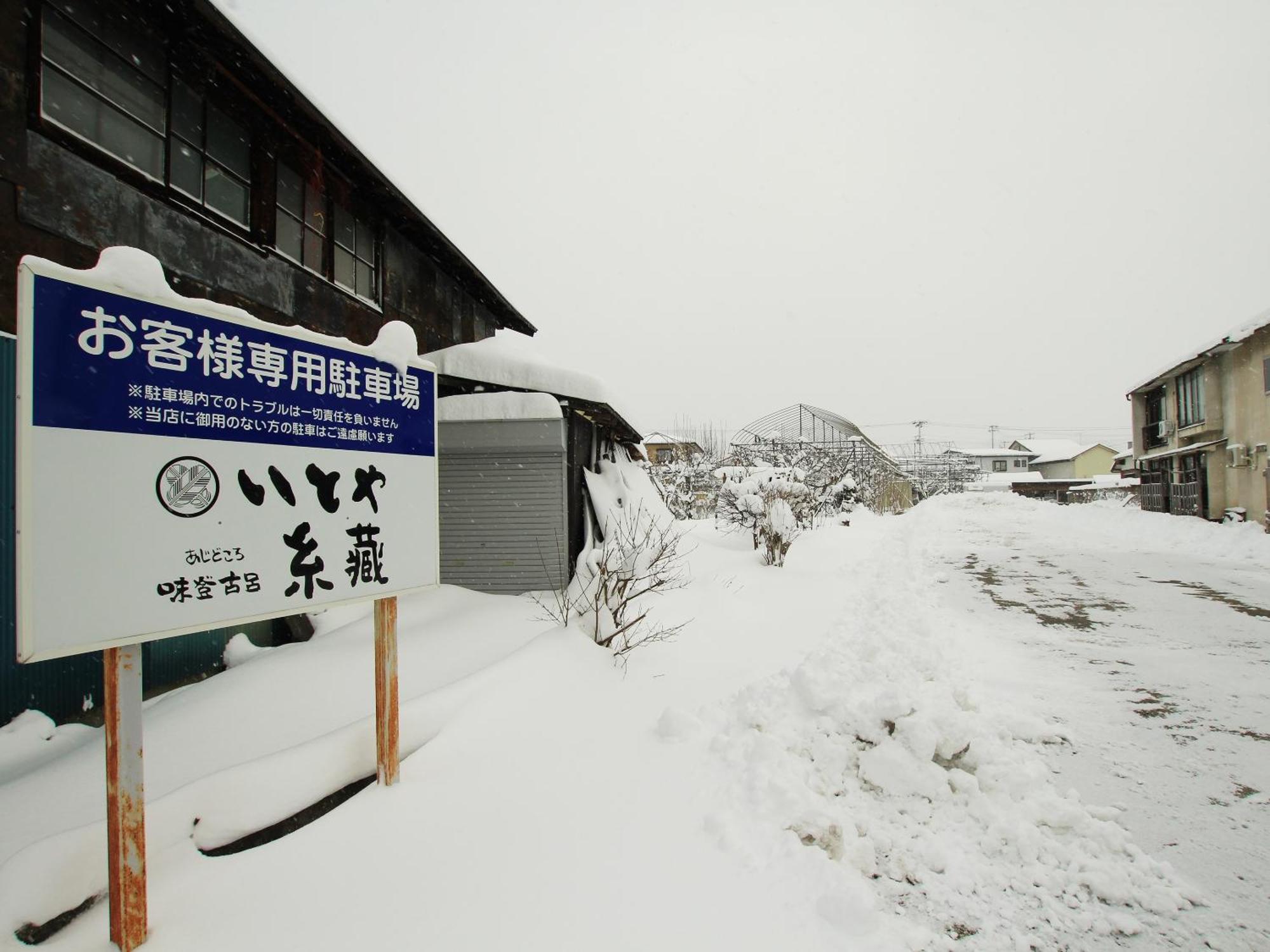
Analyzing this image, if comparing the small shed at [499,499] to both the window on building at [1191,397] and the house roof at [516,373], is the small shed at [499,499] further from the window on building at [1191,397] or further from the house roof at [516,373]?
the window on building at [1191,397]

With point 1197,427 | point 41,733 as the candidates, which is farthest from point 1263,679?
point 1197,427

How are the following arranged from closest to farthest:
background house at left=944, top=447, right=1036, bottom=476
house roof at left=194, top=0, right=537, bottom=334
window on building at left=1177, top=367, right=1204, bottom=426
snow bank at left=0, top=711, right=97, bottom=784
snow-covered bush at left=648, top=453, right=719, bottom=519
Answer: snow bank at left=0, top=711, right=97, bottom=784 < house roof at left=194, top=0, right=537, bottom=334 < window on building at left=1177, top=367, right=1204, bottom=426 < snow-covered bush at left=648, top=453, right=719, bottom=519 < background house at left=944, top=447, right=1036, bottom=476

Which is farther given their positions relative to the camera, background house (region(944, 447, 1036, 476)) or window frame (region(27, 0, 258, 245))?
background house (region(944, 447, 1036, 476))

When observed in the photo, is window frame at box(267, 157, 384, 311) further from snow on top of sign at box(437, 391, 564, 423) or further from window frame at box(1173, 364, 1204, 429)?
window frame at box(1173, 364, 1204, 429)

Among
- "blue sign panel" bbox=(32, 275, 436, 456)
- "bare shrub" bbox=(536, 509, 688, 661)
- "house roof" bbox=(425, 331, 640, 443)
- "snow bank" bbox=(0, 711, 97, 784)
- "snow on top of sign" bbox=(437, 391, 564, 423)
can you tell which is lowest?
"snow bank" bbox=(0, 711, 97, 784)

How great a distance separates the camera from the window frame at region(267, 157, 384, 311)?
6.48 metres

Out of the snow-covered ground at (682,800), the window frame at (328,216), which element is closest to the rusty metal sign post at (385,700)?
the snow-covered ground at (682,800)

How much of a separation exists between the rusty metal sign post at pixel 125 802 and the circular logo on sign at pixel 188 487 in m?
0.47

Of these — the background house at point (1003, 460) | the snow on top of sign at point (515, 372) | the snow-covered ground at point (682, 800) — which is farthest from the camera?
the background house at point (1003, 460)

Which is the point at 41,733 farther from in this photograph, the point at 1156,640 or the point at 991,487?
the point at 991,487

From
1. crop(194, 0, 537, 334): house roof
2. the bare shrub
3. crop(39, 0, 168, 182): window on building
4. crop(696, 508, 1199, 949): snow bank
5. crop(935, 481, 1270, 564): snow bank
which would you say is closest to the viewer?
crop(696, 508, 1199, 949): snow bank

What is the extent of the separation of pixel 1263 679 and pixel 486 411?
7.89m

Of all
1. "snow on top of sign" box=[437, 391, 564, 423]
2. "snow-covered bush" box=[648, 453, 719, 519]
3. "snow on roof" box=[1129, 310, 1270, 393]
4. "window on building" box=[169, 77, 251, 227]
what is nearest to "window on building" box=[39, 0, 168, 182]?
"window on building" box=[169, 77, 251, 227]

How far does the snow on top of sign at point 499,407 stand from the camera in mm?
6562
